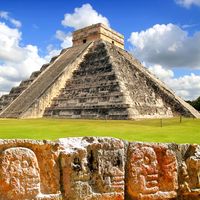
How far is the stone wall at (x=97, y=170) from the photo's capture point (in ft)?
9.37

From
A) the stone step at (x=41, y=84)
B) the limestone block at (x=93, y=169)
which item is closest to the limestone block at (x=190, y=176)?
the limestone block at (x=93, y=169)

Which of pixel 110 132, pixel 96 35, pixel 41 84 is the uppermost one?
pixel 96 35

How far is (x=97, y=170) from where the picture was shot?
10.5 feet

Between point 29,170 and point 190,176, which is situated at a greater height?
point 29,170

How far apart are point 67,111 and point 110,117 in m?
4.99

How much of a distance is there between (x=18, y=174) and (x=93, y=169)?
711 mm

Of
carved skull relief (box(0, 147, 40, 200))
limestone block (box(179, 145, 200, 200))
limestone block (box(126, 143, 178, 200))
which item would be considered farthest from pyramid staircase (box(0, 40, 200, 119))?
carved skull relief (box(0, 147, 40, 200))

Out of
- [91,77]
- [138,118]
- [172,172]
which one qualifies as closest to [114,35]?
[91,77]

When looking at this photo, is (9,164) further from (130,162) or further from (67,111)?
(67,111)

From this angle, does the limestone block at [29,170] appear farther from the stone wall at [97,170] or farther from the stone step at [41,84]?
the stone step at [41,84]

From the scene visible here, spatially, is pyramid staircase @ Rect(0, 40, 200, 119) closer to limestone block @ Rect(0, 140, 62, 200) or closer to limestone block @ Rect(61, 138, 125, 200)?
limestone block @ Rect(61, 138, 125, 200)

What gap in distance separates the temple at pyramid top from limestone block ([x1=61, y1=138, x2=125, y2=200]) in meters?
35.6

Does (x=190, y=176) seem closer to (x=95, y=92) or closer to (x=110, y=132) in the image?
(x=110, y=132)

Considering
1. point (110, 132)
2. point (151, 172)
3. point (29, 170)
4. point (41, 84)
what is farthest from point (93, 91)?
point (29, 170)
